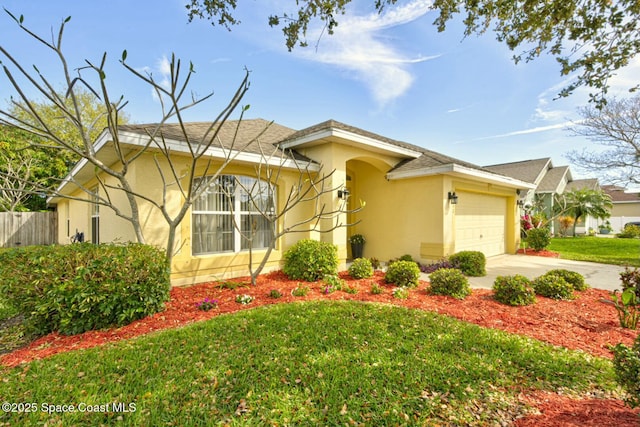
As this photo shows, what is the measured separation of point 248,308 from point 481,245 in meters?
10.2

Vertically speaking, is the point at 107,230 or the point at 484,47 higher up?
the point at 484,47

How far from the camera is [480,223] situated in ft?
36.7

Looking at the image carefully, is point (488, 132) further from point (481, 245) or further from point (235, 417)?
point (235, 417)

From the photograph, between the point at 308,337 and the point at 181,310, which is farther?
the point at 181,310

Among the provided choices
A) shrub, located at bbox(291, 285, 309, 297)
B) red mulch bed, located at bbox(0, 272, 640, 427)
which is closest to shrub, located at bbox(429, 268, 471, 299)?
red mulch bed, located at bbox(0, 272, 640, 427)

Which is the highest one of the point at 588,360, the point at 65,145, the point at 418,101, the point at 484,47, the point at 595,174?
the point at 418,101

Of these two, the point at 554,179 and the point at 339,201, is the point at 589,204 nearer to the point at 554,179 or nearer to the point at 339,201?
the point at 554,179

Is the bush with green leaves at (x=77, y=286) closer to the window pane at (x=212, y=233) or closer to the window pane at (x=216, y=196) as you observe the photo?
the window pane at (x=212, y=233)

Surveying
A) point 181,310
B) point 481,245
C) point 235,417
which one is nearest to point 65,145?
point 181,310

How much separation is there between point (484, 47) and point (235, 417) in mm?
8597

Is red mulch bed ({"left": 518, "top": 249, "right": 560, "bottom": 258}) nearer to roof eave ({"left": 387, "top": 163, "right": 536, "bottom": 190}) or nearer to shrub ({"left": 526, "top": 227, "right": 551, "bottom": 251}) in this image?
shrub ({"left": 526, "top": 227, "right": 551, "bottom": 251})

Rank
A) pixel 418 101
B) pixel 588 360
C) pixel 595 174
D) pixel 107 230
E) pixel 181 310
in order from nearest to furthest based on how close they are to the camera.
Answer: pixel 588 360
pixel 181 310
pixel 107 230
pixel 418 101
pixel 595 174

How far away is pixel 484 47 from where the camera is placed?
21.5 ft

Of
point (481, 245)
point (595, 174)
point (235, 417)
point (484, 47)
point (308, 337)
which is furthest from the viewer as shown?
point (595, 174)
